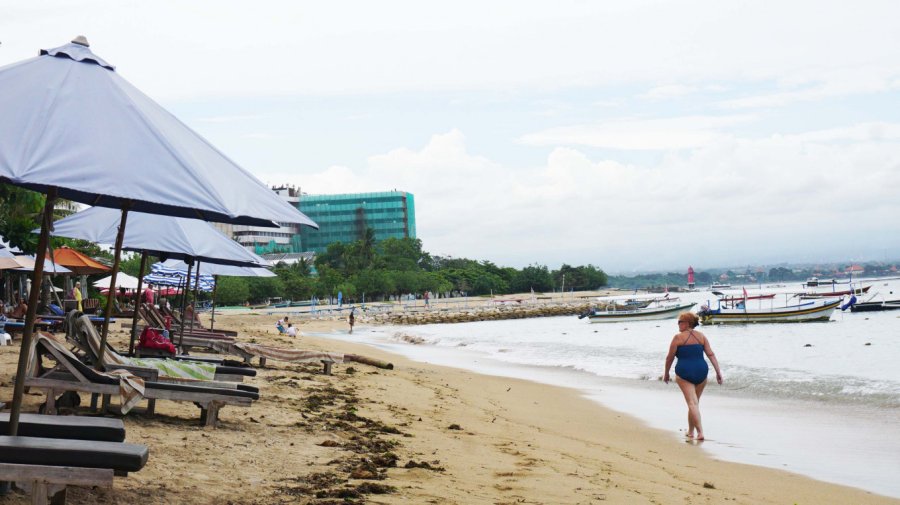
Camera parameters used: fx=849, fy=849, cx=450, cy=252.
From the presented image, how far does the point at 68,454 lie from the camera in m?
4.30

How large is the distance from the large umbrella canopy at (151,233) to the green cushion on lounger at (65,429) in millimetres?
5951

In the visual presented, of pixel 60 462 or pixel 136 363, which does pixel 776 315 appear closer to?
pixel 136 363

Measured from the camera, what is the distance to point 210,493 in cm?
539

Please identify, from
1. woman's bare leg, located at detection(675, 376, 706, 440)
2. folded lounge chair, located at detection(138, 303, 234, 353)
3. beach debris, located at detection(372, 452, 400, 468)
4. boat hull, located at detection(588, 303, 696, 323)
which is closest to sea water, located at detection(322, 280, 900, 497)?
woman's bare leg, located at detection(675, 376, 706, 440)

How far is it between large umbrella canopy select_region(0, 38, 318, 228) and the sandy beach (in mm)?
1862

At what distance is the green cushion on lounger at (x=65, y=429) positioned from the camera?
16.0ft

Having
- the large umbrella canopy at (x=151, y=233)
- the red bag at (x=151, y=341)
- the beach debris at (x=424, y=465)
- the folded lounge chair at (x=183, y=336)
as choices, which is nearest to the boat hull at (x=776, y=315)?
the folded lounge chair at (x=183, y=336)

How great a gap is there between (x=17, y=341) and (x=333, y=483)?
13.0 metres

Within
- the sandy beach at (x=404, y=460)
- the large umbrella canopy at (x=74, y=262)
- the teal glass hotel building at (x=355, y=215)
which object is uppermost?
the teal glass hotel building at (x=355, y=215)

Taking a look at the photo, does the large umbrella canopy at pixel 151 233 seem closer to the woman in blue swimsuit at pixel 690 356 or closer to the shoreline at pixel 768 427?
the woman in blue swimsuit at pixel 690 356

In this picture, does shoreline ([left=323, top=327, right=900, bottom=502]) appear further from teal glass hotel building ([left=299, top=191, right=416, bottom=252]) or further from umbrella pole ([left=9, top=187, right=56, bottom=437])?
teal glass hotel building ([left=299, top=191, right=416, bottom=252])

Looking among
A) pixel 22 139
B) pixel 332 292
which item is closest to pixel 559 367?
pixel 22 139

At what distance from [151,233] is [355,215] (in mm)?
162899

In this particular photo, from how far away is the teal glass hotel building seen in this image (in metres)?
172
